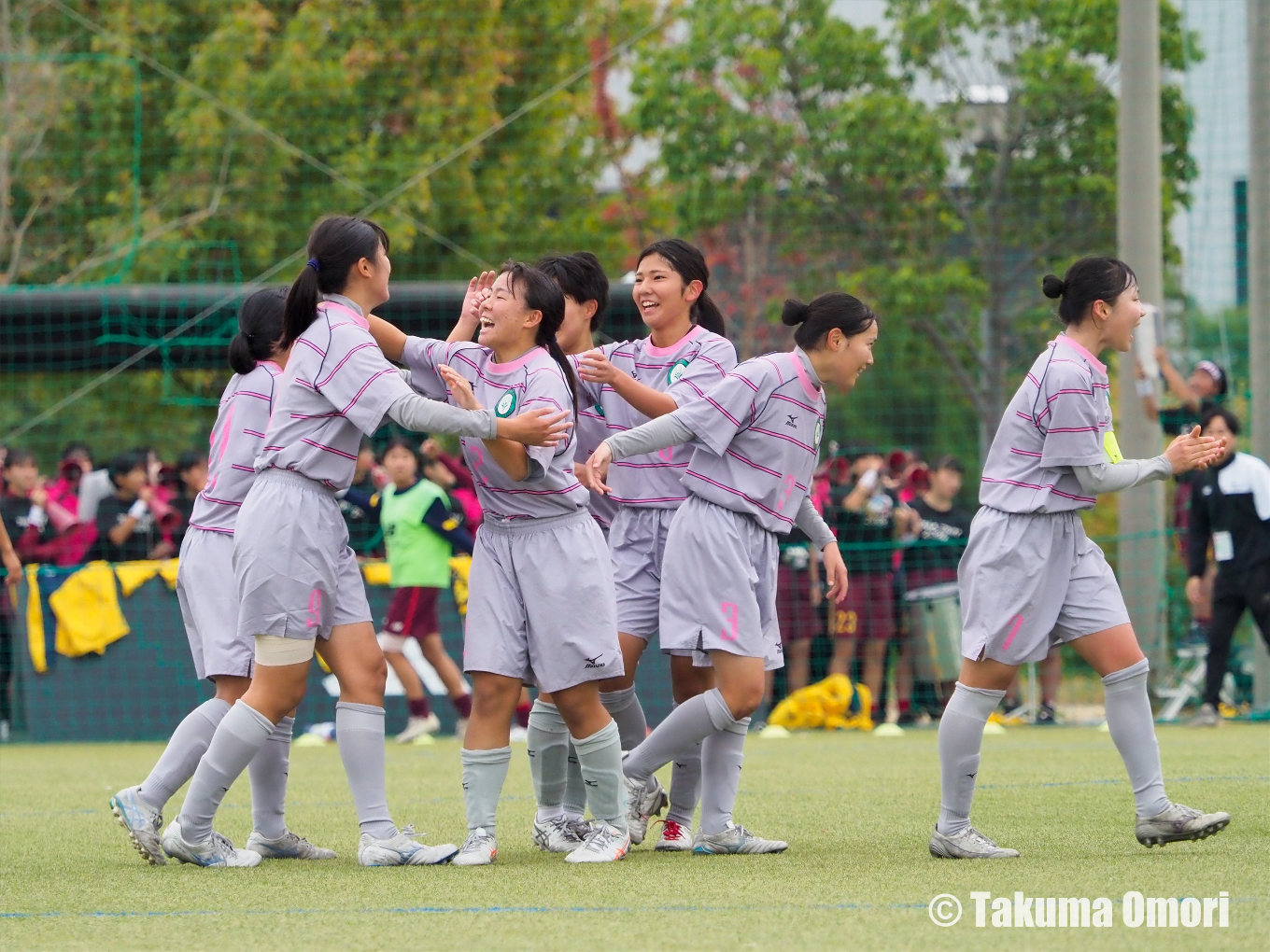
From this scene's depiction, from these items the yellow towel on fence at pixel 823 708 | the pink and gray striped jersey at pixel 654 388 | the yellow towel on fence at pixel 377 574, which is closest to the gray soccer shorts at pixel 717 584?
the pink and gray striped jersey at pixel 654 388

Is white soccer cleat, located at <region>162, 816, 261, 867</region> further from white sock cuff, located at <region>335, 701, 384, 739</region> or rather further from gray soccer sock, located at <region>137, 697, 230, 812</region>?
white sock cuff, located at <region>335, 701, 384, 739</region>

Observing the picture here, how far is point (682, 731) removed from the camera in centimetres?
518

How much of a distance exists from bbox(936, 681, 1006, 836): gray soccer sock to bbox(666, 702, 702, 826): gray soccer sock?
92cm

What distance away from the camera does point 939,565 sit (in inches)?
473

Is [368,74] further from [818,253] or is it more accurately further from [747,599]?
[747,599]

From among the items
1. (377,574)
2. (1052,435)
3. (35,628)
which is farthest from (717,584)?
(35,628)

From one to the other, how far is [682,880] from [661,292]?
6.58ft

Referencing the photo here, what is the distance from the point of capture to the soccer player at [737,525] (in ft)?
16.8

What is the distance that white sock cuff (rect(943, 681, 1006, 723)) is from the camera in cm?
498

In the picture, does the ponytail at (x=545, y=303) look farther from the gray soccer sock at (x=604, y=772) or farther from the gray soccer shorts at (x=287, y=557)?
the gray soccer sock at (x=604, y=772)

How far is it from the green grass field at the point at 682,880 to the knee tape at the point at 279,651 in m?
0.62


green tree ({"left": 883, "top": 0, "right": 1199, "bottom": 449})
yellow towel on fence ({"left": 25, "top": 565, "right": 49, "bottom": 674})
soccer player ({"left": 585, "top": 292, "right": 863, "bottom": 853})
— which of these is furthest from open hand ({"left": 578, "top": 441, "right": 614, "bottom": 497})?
green tree ({"left": 883, "top": 0, "right": 1199, "bottom": 449})

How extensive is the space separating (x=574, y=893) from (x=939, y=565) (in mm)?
8060

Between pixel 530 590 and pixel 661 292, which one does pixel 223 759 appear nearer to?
pixel 530 590
